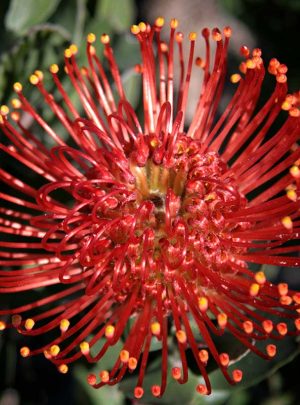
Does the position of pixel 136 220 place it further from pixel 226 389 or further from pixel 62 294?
pixel 226 389

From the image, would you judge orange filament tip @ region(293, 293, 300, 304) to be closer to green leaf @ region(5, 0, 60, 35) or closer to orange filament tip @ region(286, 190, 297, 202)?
orange filament tip @ region(286, 190, 297, 202)

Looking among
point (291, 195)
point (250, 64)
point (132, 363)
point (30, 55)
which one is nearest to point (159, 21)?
point (250, 64)

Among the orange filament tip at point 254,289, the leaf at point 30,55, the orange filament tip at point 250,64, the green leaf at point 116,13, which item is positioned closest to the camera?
the orange filament tip at point 254,289

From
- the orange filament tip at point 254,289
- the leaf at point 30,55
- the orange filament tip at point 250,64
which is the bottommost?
the orange filament tip at point 254,289

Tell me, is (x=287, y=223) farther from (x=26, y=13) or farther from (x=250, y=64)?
(x=26, y=13)

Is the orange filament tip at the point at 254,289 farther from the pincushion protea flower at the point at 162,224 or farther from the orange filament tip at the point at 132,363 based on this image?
the orange filament tip at the point at 132,363

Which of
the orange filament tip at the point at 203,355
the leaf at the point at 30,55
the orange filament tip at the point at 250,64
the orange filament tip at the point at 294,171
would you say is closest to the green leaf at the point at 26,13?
the leaf at the point at 30,55

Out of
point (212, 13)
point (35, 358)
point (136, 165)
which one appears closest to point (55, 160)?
point (136, 165)

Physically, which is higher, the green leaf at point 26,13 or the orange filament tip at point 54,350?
the green leaf at point 26,13
